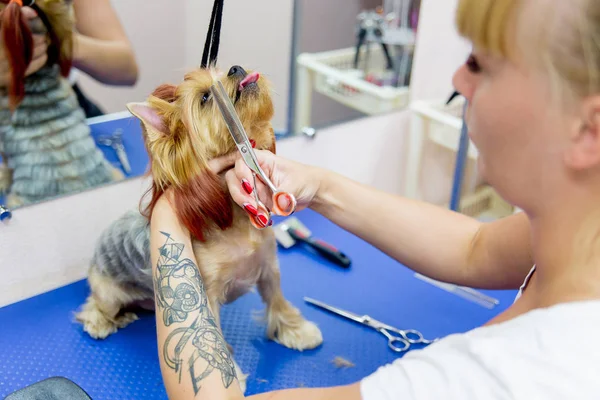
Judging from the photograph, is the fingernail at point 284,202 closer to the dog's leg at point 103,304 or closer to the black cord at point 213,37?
the black cord at point 213,37

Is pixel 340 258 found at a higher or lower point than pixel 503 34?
lower

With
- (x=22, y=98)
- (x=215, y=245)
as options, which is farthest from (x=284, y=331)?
(x=22, y=98)

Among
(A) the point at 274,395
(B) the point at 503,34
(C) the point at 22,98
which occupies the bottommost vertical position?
(A) the point at 274,395

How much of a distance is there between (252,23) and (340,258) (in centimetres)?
51

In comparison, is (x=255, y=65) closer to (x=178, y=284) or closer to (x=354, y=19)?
(x=354, y=19)

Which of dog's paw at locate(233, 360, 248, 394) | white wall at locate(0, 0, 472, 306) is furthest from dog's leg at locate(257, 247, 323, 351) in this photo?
white wall at locate(0, 0, 472, 306)

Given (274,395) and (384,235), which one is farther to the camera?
(384,235)

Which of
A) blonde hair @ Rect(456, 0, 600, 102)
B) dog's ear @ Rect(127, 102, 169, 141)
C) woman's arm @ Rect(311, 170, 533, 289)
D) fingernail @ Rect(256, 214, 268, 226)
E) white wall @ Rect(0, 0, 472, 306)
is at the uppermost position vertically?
blonde hair @ Rect(456, 0, 600, 102)

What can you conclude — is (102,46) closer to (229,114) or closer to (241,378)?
(229,114)

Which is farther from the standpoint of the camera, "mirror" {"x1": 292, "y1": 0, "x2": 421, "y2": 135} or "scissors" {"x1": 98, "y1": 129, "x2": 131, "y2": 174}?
"mirror" {"x1": 292, "y1": 0, "x2": 421, "y2": 135}

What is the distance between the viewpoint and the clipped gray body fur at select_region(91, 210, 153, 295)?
87cm

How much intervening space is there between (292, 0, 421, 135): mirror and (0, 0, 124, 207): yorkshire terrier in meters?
0.48

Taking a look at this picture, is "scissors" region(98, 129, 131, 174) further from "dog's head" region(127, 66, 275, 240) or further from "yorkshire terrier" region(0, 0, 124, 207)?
"dog's head" region(127, 66, 275, 240)

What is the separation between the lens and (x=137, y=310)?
3.34 feet
